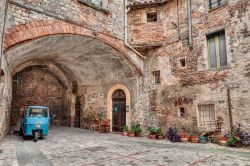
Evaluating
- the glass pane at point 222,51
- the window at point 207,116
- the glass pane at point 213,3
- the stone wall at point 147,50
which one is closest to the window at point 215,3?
the glass pane at point 213,3

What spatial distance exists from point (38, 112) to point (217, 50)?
8.75 meters

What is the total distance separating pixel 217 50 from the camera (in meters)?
8.55

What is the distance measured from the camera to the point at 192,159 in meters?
5.34

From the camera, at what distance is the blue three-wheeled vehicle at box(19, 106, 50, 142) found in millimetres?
8547

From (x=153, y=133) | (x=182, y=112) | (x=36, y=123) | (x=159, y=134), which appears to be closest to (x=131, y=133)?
(x=153, y=133)

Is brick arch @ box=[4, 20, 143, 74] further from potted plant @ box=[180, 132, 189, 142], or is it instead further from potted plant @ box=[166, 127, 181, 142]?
potted plant @ box=[180, 132, 189, 142]

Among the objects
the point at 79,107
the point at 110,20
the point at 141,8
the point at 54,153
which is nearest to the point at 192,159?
the point at 54,153

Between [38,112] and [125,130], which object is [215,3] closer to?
[125,130]

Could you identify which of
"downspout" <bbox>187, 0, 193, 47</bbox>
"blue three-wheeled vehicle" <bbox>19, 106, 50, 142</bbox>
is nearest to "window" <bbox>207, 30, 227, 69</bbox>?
"downspout" <bbox>187, 0, 193, 47</bbox>

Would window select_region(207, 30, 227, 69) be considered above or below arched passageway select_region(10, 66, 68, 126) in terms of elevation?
above

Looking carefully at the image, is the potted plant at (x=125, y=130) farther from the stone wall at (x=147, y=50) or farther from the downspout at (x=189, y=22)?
the downspout at (x=189, y=22)

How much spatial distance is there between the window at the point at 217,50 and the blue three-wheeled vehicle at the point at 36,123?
26.5 feet

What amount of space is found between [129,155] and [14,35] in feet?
18.1

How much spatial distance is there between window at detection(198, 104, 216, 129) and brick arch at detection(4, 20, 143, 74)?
4.59 meters
